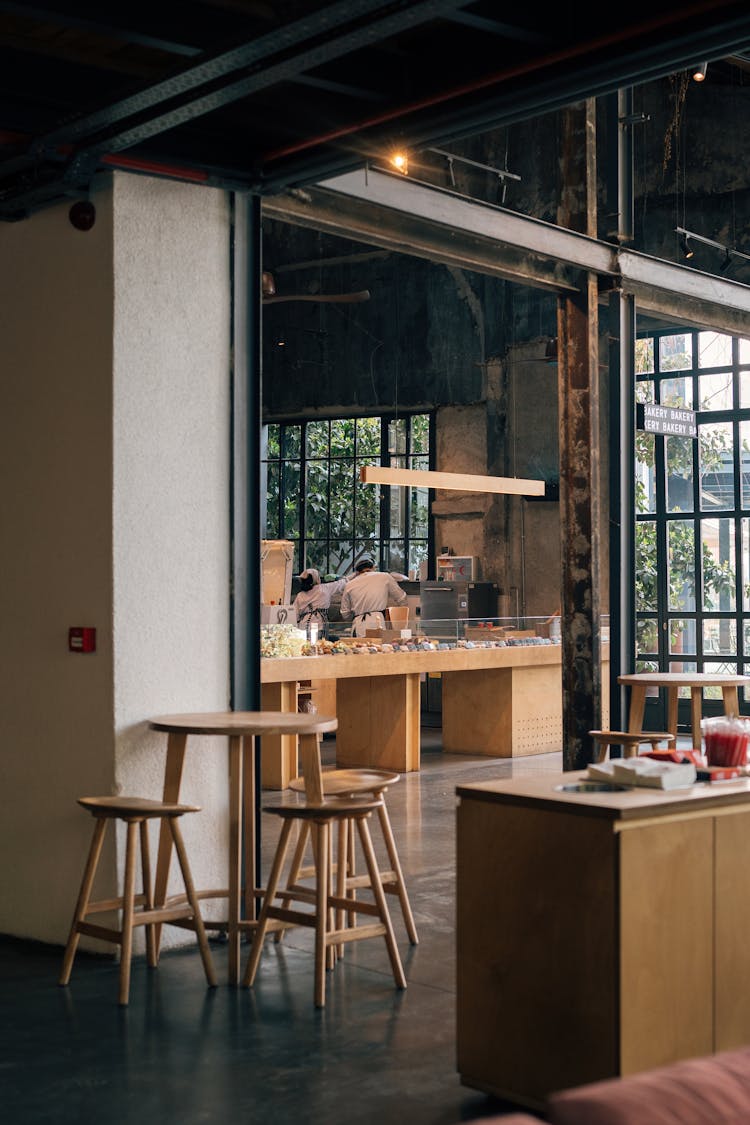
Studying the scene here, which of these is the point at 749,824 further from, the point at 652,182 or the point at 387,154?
the point at 652,182

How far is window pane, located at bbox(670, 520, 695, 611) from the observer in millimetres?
14211

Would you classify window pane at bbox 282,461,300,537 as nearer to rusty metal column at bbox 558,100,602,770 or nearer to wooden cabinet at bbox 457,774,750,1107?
rusty metal column at bbox 558,100,602,770

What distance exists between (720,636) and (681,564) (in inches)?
34.9

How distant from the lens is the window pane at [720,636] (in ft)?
45.5

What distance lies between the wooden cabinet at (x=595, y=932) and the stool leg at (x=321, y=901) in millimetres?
909

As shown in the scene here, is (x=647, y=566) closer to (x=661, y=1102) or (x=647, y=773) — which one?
(x=647, y=773)

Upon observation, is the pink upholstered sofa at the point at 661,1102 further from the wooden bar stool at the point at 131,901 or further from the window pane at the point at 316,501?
the window pane at the point at 316,501

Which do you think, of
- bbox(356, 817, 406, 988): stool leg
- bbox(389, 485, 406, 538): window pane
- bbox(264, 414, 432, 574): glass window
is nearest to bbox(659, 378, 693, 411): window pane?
bbox(264, 414, 432, 574): glass window

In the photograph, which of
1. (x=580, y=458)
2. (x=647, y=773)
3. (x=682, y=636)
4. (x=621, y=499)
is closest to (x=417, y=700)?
(x=621, y=499)

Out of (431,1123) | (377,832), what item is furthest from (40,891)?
(377,832)

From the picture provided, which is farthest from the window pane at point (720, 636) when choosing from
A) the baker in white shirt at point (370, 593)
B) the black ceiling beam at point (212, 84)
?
the black ceiling beam at point (212, 84)

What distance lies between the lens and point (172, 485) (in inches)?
210

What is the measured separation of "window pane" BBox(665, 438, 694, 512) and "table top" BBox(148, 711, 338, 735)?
9947 mm

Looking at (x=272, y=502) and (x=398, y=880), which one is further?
(x=272, y=502)
